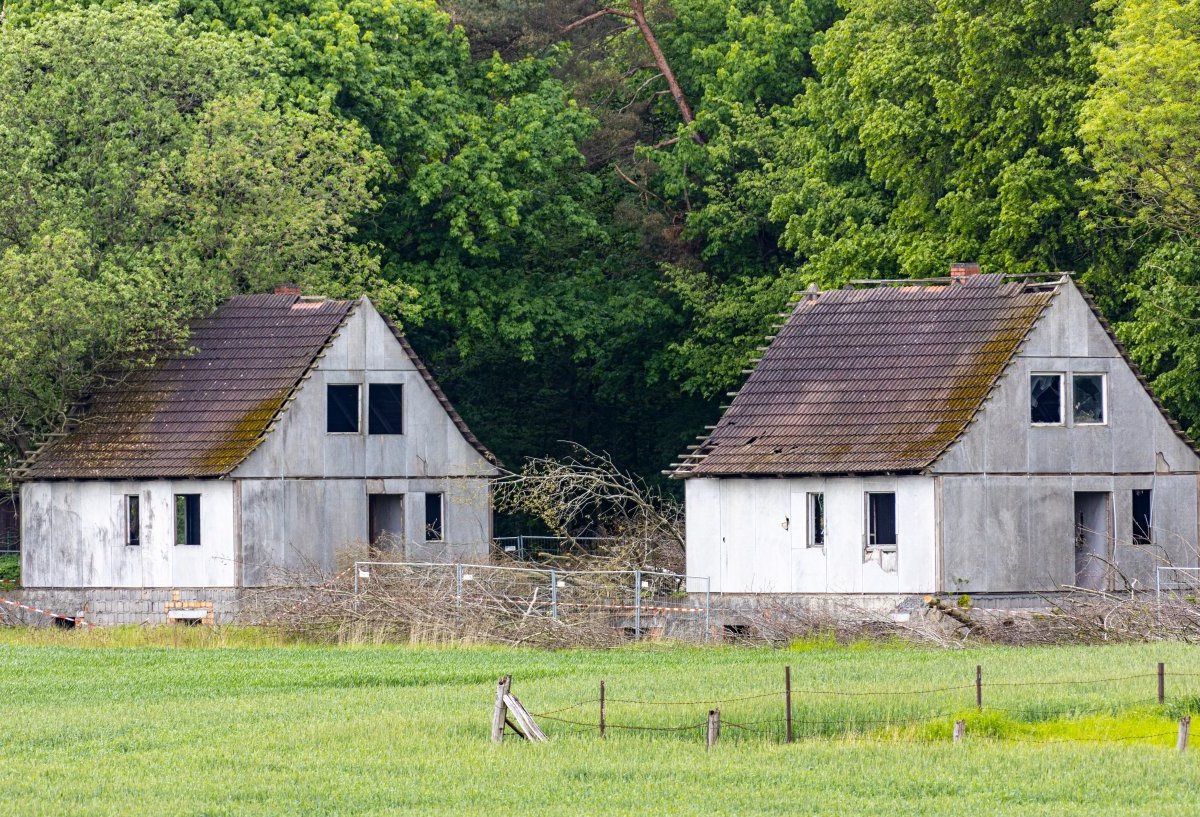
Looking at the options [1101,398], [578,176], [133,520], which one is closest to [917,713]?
[1101,398]

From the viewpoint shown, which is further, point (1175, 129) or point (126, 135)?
point (126, 135)

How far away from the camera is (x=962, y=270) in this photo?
48500mm

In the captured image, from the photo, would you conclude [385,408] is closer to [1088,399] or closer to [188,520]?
[188,520]

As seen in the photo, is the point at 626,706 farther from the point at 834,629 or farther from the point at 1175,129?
the point at 1175,129

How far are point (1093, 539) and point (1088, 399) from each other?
107 inches

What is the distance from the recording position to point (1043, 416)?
45.7 metres

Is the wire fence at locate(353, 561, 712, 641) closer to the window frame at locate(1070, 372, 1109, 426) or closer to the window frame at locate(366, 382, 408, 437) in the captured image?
the window frame at locate(366, 382, 408, 437)

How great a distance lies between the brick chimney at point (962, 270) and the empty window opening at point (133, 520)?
16764 millimetres

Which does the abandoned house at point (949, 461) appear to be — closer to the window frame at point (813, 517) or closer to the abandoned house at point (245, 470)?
the window frame at point (813, 517)

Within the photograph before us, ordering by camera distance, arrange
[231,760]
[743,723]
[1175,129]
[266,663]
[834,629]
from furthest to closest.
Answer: [1175,129], [834,629], [266,663], [743,723], [231,760]

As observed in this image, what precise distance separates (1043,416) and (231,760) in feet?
71.9

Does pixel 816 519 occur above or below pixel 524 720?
above

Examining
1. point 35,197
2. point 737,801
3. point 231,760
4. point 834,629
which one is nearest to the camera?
point 737,801

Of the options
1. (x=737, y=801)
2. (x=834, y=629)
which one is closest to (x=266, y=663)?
(x=834, y=629)
